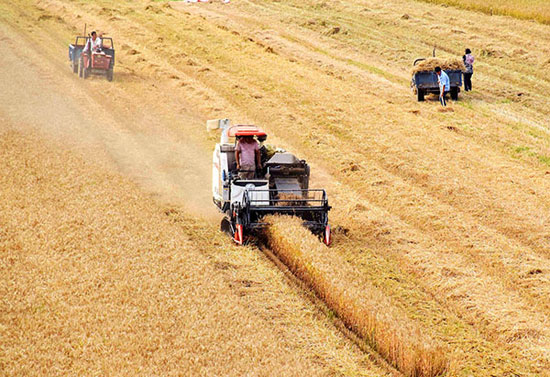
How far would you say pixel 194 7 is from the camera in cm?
3881

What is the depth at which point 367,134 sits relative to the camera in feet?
72.5

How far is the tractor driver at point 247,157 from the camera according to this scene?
14.2 meters

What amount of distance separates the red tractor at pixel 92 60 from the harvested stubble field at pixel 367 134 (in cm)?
51

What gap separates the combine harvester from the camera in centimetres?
1323

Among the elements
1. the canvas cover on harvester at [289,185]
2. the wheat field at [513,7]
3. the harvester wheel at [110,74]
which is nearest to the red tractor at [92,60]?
the harvester wheel at [110,74]

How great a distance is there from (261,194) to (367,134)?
9268 millimetres

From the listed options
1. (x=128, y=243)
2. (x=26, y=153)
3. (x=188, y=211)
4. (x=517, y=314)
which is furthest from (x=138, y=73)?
(x=517, y=314)

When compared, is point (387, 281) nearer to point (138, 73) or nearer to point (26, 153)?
point (26, 153)

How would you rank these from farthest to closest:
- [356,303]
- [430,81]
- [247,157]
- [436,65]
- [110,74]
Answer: [110,74], [430,81], [436,65], [247,157], [356,303]

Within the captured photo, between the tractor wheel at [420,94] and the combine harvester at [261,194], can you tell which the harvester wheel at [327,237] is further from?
the tractor wheel at [420,94]

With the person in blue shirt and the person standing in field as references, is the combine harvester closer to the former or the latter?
the person in blue shirt

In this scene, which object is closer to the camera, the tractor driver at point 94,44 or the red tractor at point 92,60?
the tractor driver at point 94,44

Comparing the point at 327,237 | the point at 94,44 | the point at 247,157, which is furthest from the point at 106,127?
the point at 327,237

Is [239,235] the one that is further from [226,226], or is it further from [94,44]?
[94,44]
